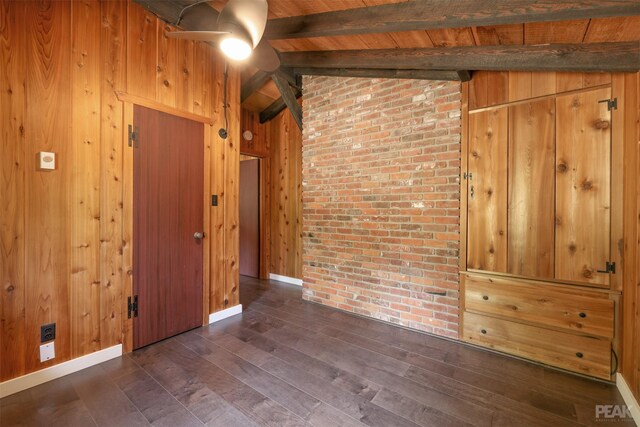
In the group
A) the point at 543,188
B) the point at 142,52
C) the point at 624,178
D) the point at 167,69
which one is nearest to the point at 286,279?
the point at 167,69

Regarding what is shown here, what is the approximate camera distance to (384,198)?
2895 millimetres

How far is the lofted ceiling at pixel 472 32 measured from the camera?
157 cm

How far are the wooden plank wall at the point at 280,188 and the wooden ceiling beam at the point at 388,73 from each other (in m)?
1.19

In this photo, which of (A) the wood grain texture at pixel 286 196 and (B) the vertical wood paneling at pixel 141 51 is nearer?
(B) the vertical wood paneling at pixel 141 51

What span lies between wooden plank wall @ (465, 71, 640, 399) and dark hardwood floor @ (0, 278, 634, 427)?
0.41 meters

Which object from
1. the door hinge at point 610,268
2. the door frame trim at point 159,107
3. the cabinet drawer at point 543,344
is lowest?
the cabinet drawer at point 543,344

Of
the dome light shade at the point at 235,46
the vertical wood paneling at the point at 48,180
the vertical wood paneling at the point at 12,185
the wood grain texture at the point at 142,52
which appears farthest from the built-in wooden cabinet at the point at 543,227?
the vertical wood paneling at the point at 12,185

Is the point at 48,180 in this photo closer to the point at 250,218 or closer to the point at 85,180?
the point at 85,180

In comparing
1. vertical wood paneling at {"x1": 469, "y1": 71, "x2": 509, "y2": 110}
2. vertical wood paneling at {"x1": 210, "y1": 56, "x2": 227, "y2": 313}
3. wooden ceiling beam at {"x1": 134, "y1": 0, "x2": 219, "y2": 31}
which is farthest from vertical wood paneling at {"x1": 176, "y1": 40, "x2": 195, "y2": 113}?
vertical wood paneling at {"x1": 469, "y1": 71, "x2": 509, "y2": 110}

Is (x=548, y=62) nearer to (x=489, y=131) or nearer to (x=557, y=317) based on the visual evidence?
(x=489, y=131)

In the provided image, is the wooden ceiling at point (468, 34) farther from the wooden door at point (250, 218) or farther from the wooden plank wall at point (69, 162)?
the wooden door at point (250, 218)

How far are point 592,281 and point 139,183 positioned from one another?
367cm

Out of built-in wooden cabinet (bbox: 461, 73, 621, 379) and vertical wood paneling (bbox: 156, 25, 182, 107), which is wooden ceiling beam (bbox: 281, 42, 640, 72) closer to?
built-in wooden cabinet (bbox: 461, 73, 621, 379)

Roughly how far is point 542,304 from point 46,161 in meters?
3.83
